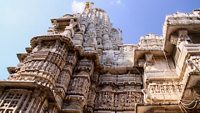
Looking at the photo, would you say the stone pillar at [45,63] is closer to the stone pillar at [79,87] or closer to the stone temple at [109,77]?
the stone temple at [109,77]

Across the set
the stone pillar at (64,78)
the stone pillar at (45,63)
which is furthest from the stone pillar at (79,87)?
the stone pillar at (45,63)

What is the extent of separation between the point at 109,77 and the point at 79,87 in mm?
2322

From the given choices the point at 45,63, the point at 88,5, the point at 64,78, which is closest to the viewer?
the point at 45,63

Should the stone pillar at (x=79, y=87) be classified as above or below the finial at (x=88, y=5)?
below

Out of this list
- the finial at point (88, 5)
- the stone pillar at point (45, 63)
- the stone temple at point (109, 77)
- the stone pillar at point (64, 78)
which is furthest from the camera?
the finial at point (88, 5)

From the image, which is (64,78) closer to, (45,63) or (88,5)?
(45,63)

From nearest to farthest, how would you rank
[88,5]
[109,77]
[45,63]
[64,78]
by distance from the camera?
[45,63], [64,78], [109,77], [88,5]

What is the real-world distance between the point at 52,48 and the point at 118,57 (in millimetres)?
4459

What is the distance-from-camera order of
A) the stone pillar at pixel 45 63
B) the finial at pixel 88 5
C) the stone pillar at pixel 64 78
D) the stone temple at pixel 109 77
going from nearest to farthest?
1. the stone temple at pixel 109 77
2. the stone pillar at pixel 45 63
3. the stone pillar at pixel 64 78
4. the finial at pixel 88 5

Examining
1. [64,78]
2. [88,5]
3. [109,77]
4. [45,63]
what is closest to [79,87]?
[64,78]

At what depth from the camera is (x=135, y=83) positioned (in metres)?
13.7

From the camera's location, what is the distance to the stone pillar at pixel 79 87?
37.9ft

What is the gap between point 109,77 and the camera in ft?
47.3

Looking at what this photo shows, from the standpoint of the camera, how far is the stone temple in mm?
10047
